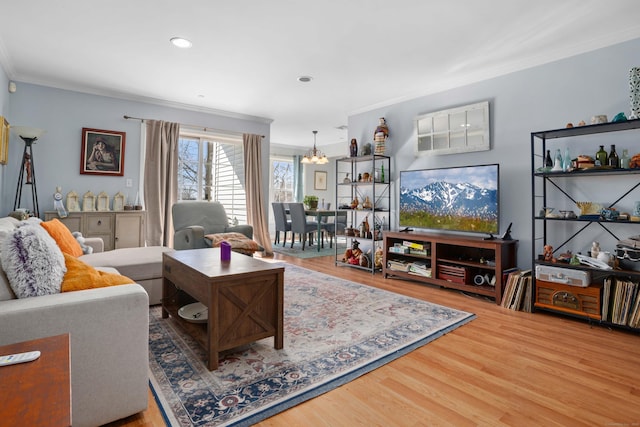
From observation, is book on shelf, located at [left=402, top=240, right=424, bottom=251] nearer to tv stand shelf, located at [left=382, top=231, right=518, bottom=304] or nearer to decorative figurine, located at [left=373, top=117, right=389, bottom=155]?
tv stand shelf, located at [left=382, top=231, right=518, bottom=304]

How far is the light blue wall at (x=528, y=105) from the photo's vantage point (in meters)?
2.97

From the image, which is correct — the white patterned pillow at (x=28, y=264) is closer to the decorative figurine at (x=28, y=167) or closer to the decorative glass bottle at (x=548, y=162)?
the decorative figurine at (x=28, y=167)

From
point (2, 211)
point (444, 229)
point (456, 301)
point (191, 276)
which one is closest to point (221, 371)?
point (191, 276)

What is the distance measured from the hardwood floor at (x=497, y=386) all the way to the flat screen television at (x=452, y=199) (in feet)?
4.36

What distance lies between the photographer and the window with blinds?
18.3 ft

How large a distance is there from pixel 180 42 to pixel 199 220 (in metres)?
2.23

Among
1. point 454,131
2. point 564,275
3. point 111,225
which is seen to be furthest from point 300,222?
point 564,275

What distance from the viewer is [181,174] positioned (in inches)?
218

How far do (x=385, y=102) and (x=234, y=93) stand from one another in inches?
84.7

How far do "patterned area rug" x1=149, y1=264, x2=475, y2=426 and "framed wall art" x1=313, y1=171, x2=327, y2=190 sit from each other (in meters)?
6.11

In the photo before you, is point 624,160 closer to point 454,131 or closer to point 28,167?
point 454,131

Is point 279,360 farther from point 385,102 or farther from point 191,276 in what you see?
point 385,102

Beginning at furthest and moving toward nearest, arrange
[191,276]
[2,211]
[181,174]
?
[181,174], [2,211], [191,276]

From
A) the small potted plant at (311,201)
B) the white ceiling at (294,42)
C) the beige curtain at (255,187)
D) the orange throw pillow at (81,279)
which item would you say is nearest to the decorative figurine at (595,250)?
the white ceiling at (294,42)
